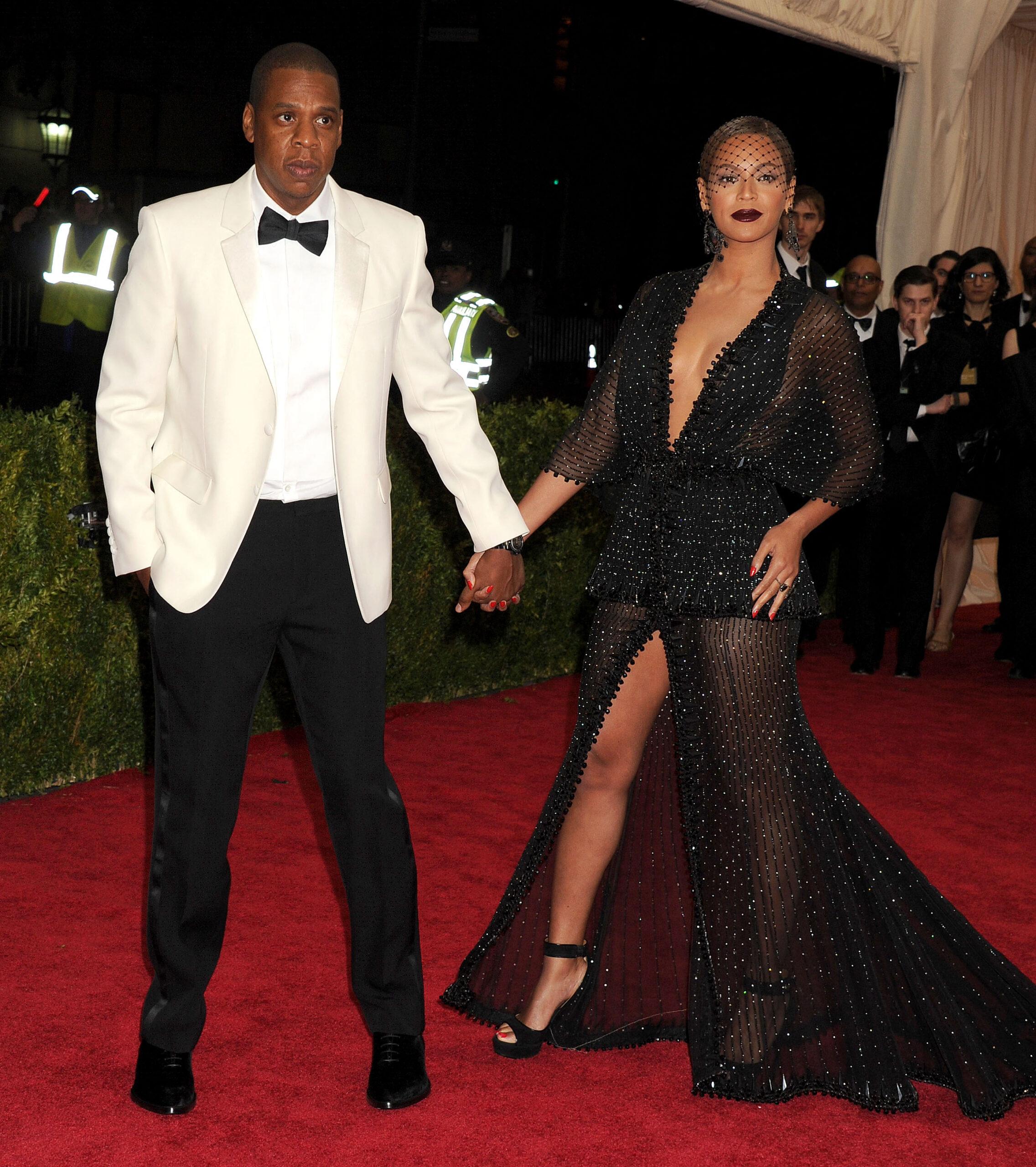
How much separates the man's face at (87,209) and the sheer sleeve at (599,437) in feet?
21.2

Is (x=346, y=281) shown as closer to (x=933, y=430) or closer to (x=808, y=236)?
(x=808, y=236)

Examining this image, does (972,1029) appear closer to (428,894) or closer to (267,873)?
(428,894)

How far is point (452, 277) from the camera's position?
8.29 metres

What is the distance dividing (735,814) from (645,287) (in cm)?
121

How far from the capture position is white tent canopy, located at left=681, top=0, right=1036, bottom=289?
8430 millimetres

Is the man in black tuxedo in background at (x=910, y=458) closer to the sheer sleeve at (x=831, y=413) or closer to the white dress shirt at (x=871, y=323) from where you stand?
the white dress shirt at (x=871, y=323)

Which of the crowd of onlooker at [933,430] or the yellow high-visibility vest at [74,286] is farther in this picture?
the yellow high-visibility vest at [74,286]

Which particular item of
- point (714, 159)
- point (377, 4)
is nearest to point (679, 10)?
point (377, 4)

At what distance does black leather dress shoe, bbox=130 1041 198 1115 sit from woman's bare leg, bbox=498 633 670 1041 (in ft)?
2.36

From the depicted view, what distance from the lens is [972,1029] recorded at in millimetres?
3080

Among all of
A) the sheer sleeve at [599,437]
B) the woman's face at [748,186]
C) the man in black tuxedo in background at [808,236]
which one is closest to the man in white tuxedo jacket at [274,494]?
the sheer sleeve at [599,437]

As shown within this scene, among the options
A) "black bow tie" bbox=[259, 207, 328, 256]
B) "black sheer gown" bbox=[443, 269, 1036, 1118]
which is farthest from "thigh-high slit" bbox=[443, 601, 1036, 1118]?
"black bow tie" bbox=[259, 207, 328, 256]

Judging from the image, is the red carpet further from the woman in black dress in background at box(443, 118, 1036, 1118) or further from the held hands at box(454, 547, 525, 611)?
the held hands at box(454, 547, 525, 611)

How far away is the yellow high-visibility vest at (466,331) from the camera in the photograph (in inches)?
322
